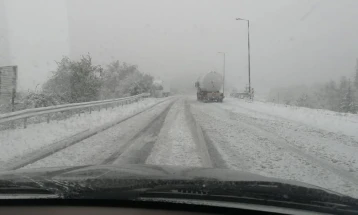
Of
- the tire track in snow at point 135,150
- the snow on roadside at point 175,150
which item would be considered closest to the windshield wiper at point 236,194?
the snow on roadside at point 175,150

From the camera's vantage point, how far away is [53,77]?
132 ft

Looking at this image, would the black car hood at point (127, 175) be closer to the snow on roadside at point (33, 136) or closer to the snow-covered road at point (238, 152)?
the snow-covered road at point (238, 152)

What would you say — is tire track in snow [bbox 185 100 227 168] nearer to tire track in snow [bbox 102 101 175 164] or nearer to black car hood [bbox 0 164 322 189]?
tire track in snow [bbox 102 101 175 164]

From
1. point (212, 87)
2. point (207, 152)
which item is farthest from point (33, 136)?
point (212, 87)

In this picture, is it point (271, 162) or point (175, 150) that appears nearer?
point (271, 162)

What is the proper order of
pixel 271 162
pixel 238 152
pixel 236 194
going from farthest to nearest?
pixel 238 152
pixel 271 162
pixel 236 194

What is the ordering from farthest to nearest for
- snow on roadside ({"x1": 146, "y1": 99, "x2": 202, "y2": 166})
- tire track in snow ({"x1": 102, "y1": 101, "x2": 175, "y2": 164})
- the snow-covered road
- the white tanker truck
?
the white tanker truck
tire track in snow ({"x1": 102, "y1": 101, "x2": 175, "y2": 164})
snow on roadside ({"x1": 146, "y1": 99, "x2": 202, "y2": 166})
the snow-covered road

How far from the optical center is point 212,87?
1682 inches

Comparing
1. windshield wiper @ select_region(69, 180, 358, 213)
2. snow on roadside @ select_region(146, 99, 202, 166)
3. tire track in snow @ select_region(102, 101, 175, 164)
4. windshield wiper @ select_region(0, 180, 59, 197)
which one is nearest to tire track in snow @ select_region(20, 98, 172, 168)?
tire track in snow @ select_region(102, 101, 175, 164)

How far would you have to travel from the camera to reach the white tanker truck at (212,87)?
42.5 m

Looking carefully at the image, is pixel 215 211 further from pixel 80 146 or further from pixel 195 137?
pixel 195 137

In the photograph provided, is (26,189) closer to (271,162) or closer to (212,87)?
(271,162)

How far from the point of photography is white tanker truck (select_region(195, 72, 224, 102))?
4250 cm

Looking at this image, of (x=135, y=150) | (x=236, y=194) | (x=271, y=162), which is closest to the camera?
(x=236, y=194)
